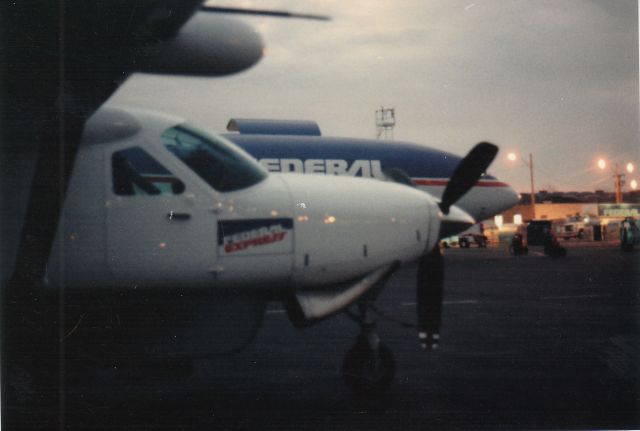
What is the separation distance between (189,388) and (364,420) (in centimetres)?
194

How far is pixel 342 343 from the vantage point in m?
9.12

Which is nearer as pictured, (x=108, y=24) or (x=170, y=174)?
(x=108, y=24)

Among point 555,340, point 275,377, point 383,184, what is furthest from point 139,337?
point 555,340

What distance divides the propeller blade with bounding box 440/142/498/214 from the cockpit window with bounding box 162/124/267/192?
5.62ft

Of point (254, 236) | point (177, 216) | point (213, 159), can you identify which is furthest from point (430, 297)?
point (177, 216)

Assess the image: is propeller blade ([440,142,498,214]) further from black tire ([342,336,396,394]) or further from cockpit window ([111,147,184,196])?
cockpit window ([111,147,184,196])

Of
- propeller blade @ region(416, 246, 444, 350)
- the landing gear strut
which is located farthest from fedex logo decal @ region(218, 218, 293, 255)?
propeller blade @ region(416, 246, 444, 350)

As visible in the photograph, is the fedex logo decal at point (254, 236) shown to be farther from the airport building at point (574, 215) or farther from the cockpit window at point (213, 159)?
the airport building at point (574, 215)

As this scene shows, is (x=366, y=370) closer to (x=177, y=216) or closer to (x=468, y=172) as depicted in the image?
(x=468, y=172)

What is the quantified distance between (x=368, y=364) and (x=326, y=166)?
528 inches

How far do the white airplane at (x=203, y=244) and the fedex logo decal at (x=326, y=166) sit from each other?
12.5m

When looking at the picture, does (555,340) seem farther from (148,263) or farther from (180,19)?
(180,19)

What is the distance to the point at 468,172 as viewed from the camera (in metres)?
6.52

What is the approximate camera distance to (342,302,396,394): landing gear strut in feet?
20.1
